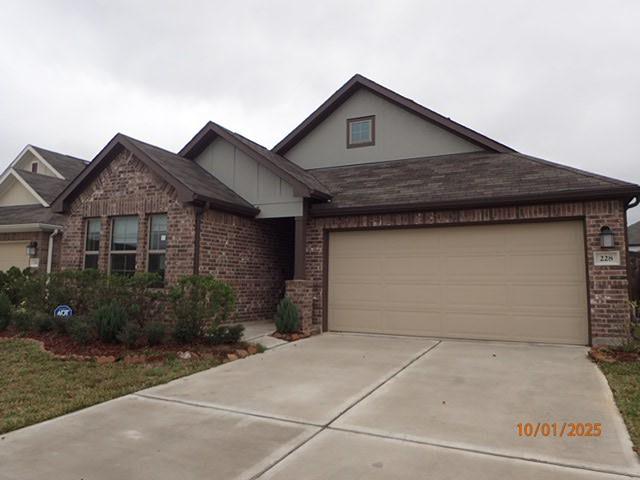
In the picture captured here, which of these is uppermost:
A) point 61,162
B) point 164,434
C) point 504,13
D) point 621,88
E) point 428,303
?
point 621,88

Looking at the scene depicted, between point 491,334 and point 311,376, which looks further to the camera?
point 491,334

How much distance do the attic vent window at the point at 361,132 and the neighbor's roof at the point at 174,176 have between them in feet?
12.7

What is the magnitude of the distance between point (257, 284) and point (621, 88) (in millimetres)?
17365

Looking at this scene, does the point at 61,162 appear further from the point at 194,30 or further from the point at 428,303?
the point at 428,303

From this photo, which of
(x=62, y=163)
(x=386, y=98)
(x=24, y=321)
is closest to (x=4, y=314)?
(x=24, y=321)

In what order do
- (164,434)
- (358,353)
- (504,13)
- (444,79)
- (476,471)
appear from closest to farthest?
(476,471) < (164,434) < (358,353) < (504,13) < (444,79)

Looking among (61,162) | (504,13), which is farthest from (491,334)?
(61,162)

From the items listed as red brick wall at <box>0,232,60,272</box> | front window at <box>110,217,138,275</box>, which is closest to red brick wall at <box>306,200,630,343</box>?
front window at <box>110,217,138,275</box>

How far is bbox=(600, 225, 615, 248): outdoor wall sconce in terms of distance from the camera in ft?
27.2

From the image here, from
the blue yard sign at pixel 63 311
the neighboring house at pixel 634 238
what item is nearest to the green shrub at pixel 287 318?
the blue yard sign at pixel 63 311

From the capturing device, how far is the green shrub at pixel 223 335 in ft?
27.2

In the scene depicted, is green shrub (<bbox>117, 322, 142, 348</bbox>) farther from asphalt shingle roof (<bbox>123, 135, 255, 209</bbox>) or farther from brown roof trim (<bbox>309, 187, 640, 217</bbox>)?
brown roof trim (<bbox>309, 187, 640, 217</bbox>)

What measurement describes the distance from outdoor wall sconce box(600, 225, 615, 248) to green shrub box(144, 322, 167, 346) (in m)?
8.33

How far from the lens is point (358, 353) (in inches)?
317
